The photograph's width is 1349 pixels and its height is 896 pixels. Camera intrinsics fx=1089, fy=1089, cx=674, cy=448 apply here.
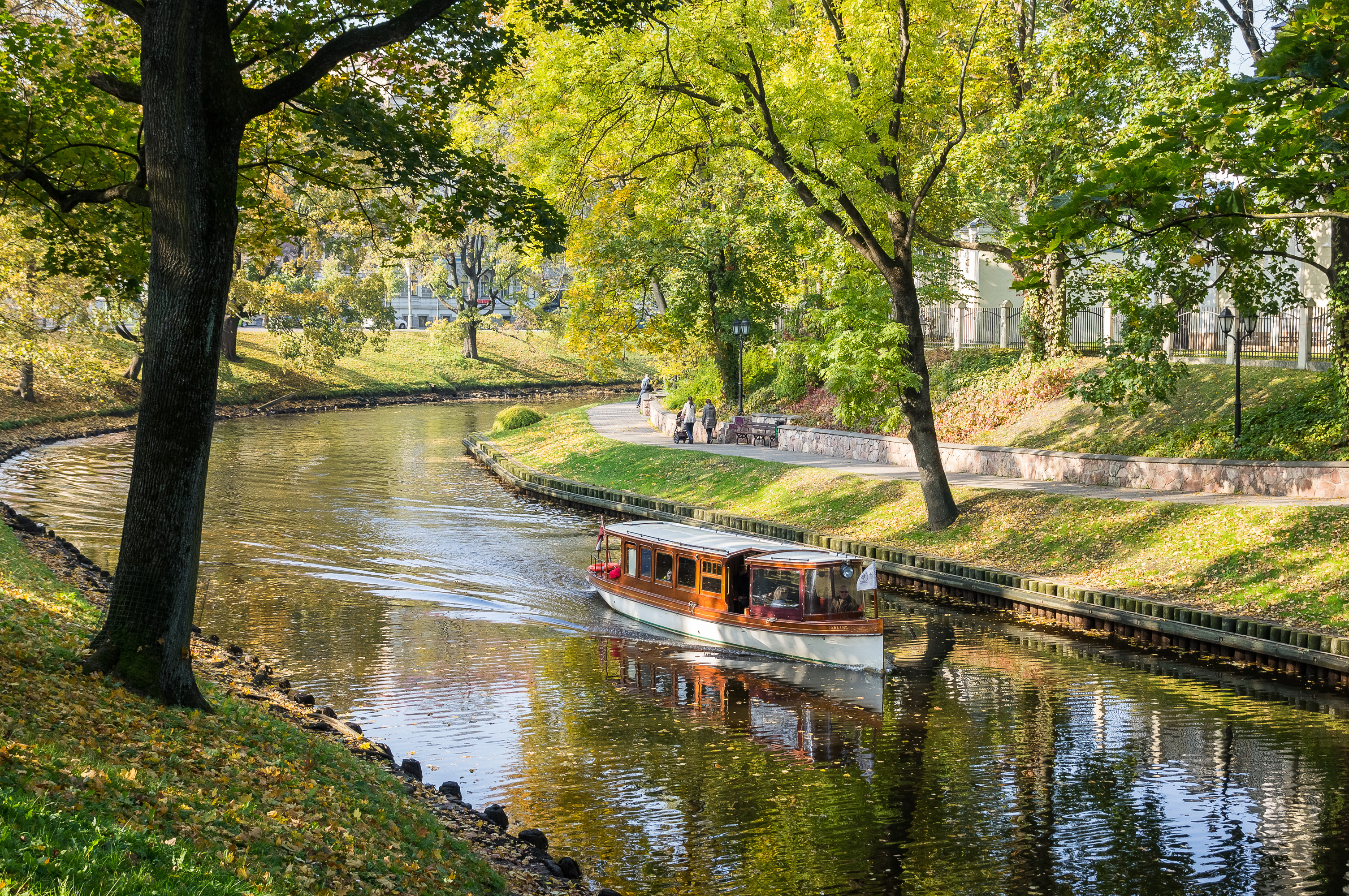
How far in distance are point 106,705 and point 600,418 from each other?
4297 cm

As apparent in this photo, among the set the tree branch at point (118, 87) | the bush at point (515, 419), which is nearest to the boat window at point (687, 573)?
the tree branch at point (118, 87)

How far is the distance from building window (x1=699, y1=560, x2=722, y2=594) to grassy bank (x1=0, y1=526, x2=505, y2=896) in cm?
973

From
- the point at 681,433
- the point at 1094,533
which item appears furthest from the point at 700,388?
the point at 1094,533

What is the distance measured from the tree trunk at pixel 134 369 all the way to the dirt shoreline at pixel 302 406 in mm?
4357

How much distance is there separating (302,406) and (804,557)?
5261 cm

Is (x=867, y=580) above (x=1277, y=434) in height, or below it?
below

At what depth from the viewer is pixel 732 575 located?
67.2ft

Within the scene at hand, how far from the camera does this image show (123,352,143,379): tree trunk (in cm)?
5788

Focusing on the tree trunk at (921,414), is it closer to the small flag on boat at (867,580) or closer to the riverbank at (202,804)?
the small flag on boat at (867,580)

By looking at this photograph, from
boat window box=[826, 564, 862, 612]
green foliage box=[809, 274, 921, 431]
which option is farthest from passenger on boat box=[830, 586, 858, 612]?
green foliage box=[809, 274, 921, 431]

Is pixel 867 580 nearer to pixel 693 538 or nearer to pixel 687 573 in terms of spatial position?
pixel 687 573

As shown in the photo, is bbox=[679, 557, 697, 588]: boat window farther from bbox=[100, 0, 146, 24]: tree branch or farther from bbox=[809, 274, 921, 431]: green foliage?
bbox=[100, 0, 146, 24]: tree branch

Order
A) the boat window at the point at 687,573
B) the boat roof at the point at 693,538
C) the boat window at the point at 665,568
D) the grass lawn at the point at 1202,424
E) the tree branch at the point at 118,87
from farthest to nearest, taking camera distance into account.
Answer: the grass lawn at the point at 1202,424
the boat window at the point at 665,568
the boat window at the point at 687,573
the boat roof at the point at 693,538
the tree branch at the point at 118,87

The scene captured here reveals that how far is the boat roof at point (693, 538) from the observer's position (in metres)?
21.0
